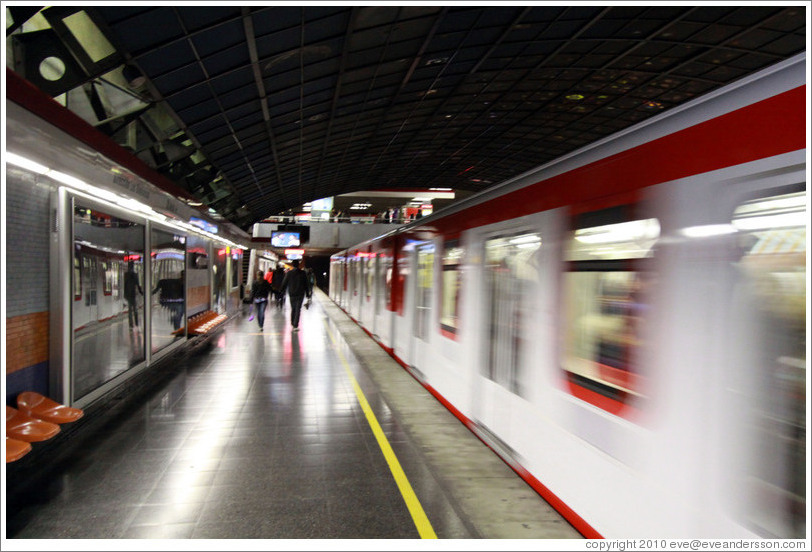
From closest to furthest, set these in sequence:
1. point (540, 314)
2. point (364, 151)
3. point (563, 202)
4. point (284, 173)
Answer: point (563, 202) → point (540, 314) → point (284, 173) → point (364, 151)

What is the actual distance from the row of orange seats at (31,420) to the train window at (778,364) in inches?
165

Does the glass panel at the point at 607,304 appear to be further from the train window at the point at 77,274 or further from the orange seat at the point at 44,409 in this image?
the train window at the point at 77,274

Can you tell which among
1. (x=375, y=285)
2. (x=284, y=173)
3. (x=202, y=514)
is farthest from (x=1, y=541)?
(x=284, y=173)

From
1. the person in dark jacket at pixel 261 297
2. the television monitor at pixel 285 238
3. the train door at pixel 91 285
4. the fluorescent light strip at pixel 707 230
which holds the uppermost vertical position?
the television monitor at pixel 285 238

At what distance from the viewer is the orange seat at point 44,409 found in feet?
14.6

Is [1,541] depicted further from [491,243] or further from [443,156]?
[443,156]

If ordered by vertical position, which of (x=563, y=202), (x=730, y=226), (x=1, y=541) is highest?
(x=563, y=202)

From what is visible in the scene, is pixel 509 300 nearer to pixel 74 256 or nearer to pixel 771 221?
pixel 771 221

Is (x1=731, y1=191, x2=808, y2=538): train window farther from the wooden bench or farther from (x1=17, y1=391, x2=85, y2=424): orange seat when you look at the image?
the wooden bench

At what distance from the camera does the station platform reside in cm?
335

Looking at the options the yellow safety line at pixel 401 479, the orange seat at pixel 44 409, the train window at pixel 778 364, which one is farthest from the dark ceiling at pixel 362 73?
the train window at pixel 778 364

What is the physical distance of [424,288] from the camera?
743cm

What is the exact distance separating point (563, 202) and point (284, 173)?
19950mm

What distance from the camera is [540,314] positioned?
3.74m
